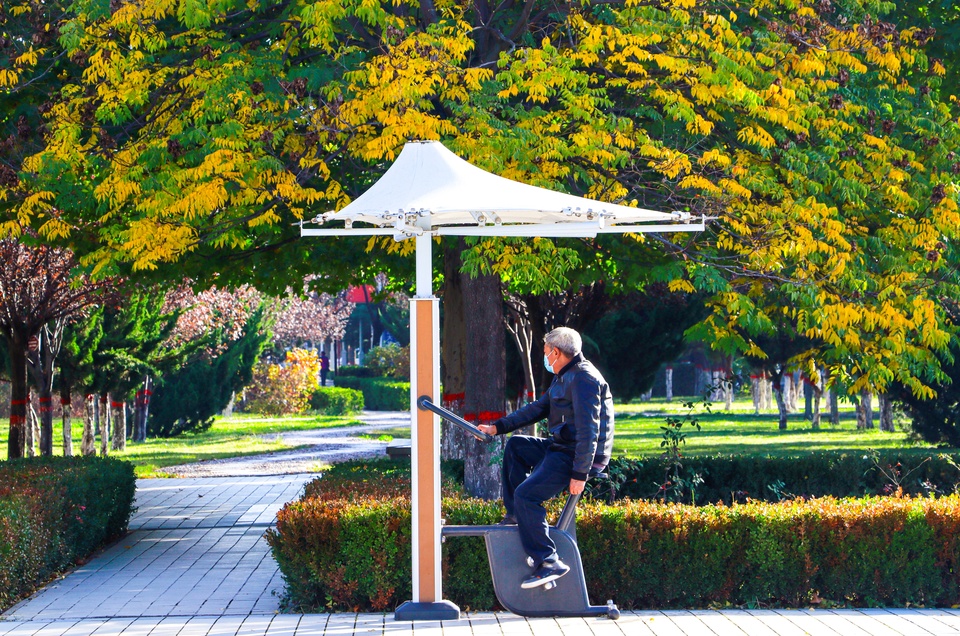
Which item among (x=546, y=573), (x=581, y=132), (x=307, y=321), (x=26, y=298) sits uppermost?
(x=307, y=321)

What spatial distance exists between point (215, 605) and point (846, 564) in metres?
4.40

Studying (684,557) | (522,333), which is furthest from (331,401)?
(684,557)

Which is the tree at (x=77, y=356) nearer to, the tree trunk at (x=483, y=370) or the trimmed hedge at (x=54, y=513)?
the trimmed hedge at (x=54, y=513)

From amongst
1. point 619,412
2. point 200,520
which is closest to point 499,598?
point 200,520

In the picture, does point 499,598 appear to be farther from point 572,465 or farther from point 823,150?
point 823,150

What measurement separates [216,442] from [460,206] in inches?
1074

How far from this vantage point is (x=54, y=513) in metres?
9.53

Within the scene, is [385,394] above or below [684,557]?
above

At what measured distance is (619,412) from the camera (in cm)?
5250

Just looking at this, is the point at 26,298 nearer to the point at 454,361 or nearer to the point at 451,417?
the point at 454,361

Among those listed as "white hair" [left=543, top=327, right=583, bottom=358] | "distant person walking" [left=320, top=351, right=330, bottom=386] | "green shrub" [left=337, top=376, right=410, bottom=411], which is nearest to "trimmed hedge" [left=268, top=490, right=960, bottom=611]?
"white hair" [left=543, top=327, right=583, bottom=358]

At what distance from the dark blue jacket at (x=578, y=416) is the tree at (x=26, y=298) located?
12.5 meters

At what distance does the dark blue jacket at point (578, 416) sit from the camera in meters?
6.75

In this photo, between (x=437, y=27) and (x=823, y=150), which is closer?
(x=437, y=27)
